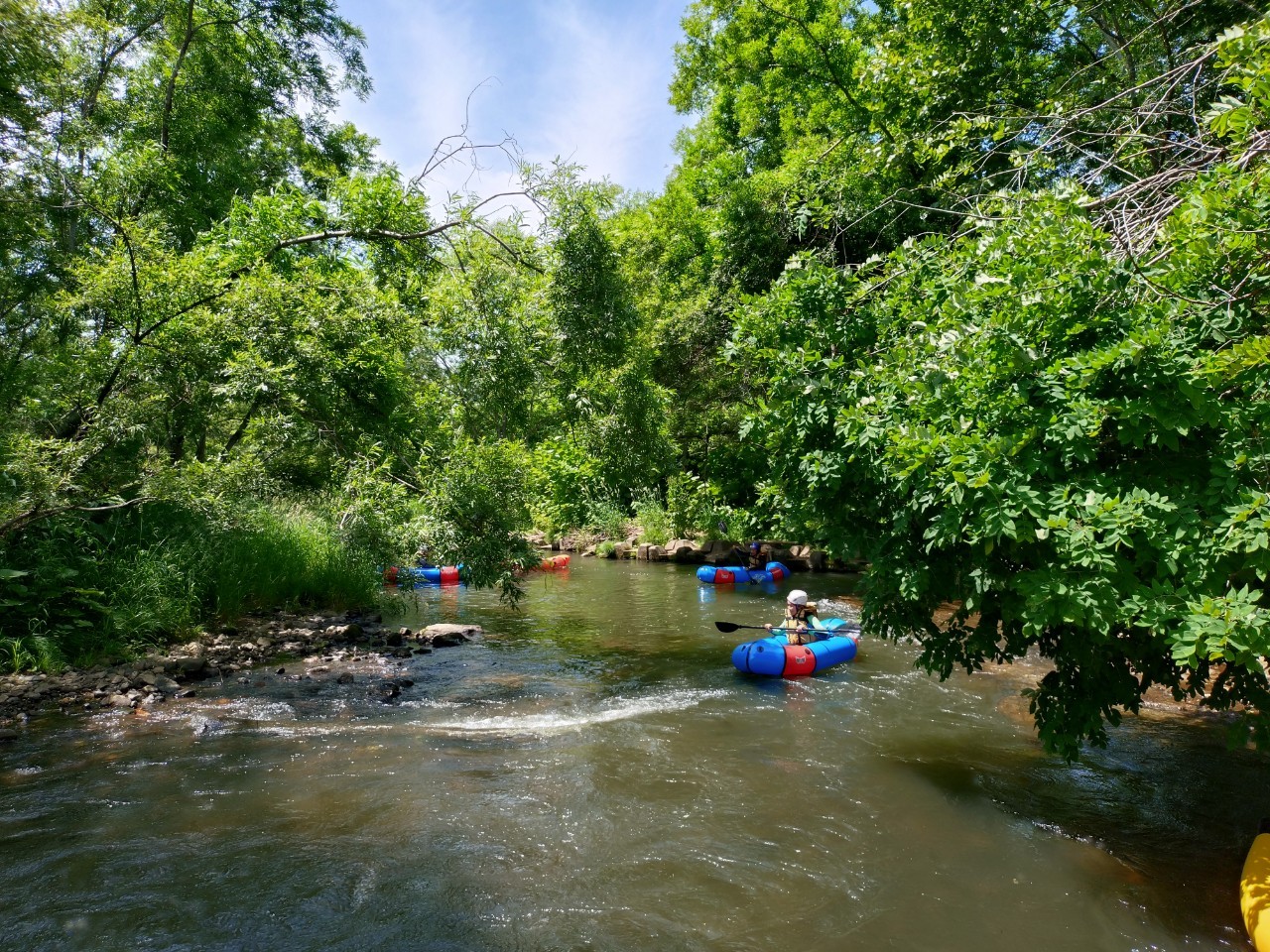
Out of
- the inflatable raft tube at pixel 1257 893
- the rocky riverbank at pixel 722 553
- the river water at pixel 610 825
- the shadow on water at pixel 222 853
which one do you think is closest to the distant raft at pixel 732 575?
the rocky riverbank at pixel 722 553

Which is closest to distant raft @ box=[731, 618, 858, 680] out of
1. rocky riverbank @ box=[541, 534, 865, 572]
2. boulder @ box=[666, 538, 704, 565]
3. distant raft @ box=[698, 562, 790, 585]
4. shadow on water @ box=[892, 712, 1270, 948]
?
shadow on water @ box=[892, 712, 1270, 948]

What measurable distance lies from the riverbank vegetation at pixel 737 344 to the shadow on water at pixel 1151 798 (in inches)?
28.8

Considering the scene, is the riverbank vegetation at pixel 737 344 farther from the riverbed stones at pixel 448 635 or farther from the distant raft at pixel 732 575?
the distant raft at pixel 732 575

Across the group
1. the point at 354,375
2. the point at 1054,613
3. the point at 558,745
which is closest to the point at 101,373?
the point at 354,375

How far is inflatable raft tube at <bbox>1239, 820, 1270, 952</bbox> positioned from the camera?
3.32 m

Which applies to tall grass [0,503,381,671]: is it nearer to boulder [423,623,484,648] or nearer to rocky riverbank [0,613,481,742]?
rocky riverbank [0,613,481,742]

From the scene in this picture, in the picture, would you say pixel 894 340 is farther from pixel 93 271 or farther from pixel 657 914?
pixel 93 271

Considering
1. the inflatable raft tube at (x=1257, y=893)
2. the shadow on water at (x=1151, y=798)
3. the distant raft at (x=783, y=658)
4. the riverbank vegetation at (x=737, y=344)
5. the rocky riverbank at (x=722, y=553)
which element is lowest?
the shadow on water at (x=1151, y=798)

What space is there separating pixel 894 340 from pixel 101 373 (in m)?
8.84

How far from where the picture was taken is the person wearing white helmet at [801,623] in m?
8.83

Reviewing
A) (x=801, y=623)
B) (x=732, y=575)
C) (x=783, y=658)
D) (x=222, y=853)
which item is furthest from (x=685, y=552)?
A: (x=222, y=853)

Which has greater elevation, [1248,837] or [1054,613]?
[1054,613]

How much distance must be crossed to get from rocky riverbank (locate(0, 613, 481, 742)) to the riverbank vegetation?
1.44ft

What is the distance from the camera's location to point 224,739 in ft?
19.0
